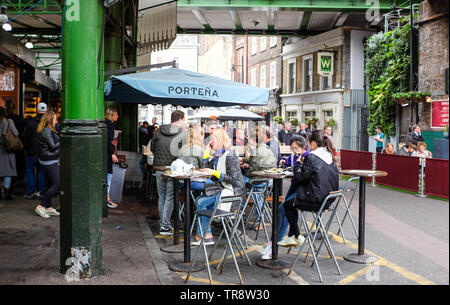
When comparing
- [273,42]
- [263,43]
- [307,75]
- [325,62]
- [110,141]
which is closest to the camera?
[110,141]

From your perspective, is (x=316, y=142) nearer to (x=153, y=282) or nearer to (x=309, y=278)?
(x=309, y=278)

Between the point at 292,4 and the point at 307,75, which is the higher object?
the point at 292,4

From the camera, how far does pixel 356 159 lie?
16.6 meters

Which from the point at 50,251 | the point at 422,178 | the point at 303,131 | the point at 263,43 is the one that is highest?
the point at 263,43

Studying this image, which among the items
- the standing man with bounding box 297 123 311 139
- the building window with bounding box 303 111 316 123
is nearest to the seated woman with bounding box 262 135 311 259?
the standing man with bounding box 297 123 311 139

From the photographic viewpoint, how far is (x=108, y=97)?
10367 millimetres

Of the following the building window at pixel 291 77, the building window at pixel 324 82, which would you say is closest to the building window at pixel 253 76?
the building window at pixel 291 77

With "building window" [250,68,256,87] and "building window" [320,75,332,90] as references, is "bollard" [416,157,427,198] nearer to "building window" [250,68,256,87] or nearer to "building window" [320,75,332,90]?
"building window" [320,75,332,90]

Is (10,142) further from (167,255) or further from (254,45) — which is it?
(254,45)

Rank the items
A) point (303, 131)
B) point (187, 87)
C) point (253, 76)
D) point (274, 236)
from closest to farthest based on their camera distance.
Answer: point (274, 236) → point (187, 87) → point (303, 131) → point (253, 76)

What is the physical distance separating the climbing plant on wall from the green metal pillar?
15.9 metres

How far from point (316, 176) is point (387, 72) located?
16.8 meters

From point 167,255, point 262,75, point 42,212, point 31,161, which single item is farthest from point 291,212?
point 262,75

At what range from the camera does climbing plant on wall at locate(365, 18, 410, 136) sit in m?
19.1
